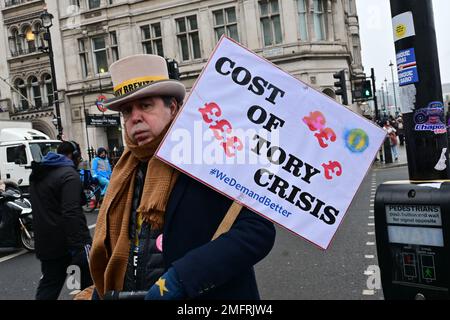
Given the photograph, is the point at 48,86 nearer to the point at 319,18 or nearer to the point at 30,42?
the point at 30,42

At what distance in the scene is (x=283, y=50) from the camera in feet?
84.1

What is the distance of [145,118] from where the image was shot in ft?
7.02

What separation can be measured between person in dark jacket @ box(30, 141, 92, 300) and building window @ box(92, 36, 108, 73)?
27236 millimetres

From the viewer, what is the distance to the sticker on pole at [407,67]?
294cm

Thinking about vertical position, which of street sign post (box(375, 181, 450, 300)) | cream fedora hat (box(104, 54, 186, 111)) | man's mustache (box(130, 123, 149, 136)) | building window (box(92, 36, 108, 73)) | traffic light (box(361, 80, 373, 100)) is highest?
building window (box(92, 36, 108, 73))

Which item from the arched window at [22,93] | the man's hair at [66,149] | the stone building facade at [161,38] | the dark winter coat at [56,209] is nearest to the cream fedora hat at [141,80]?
the dark winter coat at [56,209]

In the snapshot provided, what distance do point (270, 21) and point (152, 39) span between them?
738 cm

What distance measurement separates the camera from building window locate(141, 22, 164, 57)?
28844 millimetres

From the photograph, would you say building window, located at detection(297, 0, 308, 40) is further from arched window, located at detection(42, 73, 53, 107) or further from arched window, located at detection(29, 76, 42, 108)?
arched window, located at detection(29, 76, 42, 108)

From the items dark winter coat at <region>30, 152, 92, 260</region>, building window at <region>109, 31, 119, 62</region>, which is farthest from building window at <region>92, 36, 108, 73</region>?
dark winter coat at <region>30, 152, 92, 260</region>

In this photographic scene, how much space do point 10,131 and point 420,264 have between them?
61.7 feet

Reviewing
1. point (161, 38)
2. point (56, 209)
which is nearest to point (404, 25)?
point (56, 209)
